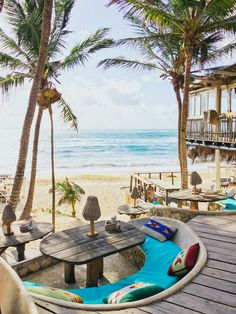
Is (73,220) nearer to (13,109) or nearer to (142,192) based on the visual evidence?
(142,192)

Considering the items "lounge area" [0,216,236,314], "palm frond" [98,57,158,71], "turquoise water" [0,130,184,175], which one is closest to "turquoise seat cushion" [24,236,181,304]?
"lounge area" [0,216,236,314]

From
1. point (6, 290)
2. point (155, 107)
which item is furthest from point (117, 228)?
point (155, 107)

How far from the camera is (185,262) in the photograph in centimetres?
312

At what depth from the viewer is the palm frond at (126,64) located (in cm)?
1162

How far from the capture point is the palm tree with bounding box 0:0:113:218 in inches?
355

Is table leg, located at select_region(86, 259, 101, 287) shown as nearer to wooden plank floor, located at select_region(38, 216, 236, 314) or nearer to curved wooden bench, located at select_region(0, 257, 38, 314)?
wooden plank floor, located at select_region(38, 216, 236, 314)

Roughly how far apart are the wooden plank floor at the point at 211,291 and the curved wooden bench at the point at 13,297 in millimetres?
556

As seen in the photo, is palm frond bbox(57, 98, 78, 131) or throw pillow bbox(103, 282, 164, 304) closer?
throw pillow bbox(103, 282, 164, 304)

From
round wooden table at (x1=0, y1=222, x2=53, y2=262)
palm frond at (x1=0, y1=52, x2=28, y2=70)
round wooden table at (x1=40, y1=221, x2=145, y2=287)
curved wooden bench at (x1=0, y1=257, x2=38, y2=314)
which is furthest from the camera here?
palm frond at (x1=0, y1=52, x2=28, y2=70)

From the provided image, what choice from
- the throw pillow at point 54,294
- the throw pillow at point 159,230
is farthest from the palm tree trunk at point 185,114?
the throw pillow at point 54,294

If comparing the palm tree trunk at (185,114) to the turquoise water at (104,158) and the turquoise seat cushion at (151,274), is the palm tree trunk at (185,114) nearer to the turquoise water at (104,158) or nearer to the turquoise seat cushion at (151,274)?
the turquoise seat cushion at (151,274)

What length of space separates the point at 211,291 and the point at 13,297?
175 cm

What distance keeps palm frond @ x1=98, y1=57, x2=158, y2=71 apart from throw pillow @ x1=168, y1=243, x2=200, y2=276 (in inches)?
377

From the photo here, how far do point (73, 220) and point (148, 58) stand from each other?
773 cm
